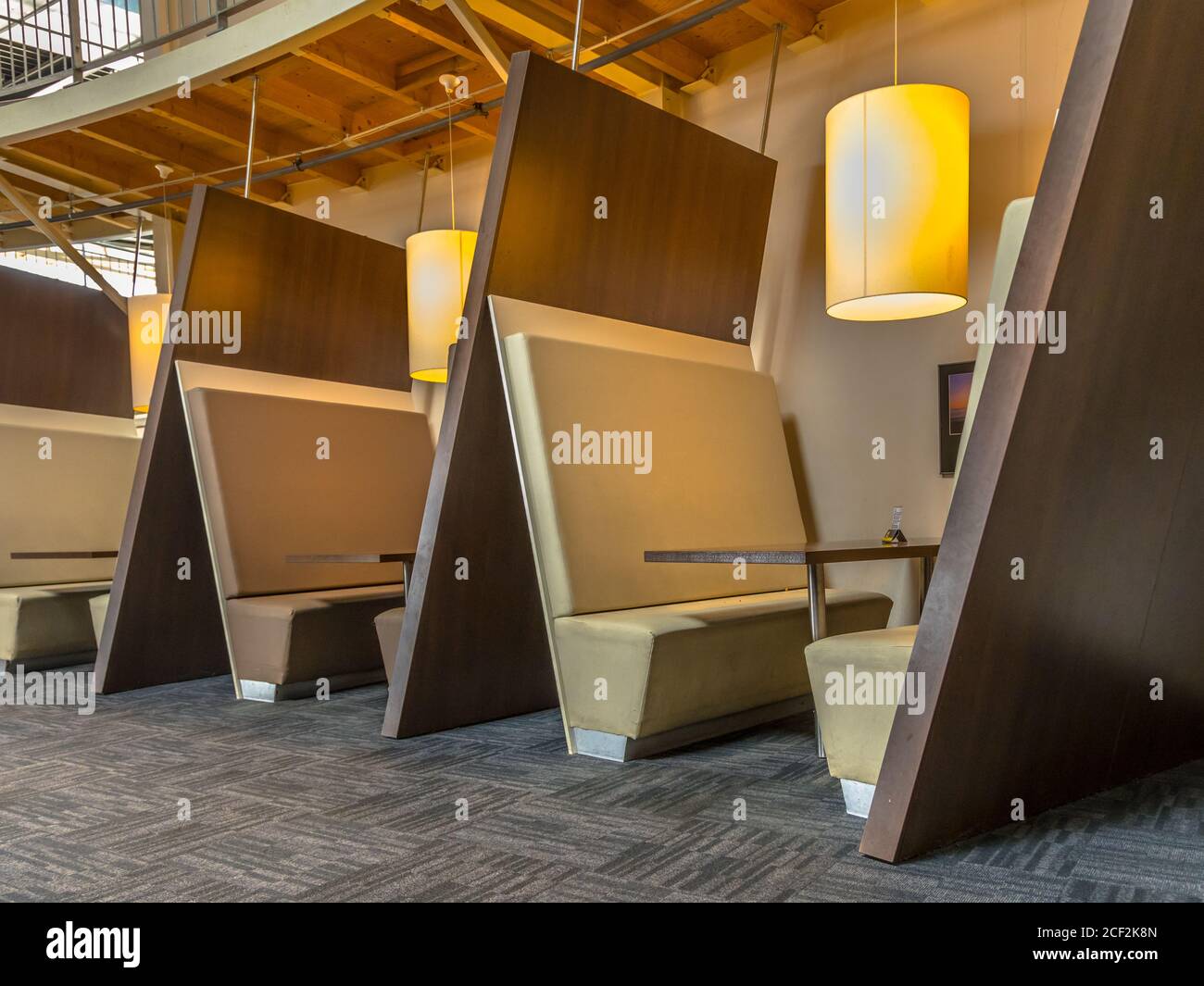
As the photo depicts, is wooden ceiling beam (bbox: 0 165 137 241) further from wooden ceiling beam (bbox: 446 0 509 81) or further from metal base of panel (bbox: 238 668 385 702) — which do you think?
metal base of panel (bbox: 238 668 385 702)

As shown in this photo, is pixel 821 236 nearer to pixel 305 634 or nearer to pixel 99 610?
pixel 305 634

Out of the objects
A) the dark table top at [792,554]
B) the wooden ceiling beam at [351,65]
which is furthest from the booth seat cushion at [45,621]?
the dark table top at [792,554]

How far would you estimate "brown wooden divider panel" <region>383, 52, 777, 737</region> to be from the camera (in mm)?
3717

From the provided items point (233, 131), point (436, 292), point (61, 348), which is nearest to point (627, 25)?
point (436, 292)

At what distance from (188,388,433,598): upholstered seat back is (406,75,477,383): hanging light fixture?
56cm

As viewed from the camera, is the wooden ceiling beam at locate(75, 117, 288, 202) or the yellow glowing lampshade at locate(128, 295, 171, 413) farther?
the yellow glowing lampshade at locate(128, 295, 171, 413)

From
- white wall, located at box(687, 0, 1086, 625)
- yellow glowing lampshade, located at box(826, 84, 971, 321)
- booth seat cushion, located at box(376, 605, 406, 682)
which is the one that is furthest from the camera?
white wall, located at box(687, 0, 1086, 625)

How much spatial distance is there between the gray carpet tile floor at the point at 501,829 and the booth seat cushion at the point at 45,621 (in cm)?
193

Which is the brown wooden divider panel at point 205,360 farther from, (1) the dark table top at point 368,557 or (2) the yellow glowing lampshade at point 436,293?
(1) the dark table top at point 368,557

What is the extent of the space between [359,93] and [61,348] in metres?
2.66

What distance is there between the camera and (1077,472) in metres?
2.42

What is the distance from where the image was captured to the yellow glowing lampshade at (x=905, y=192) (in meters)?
3.84

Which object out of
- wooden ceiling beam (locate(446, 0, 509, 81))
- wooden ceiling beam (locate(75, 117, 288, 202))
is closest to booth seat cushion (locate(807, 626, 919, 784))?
wooden ceiling beam (locate(446, 0, 509, 81))
